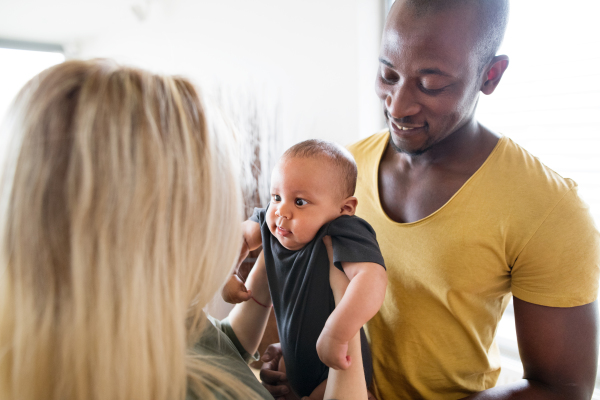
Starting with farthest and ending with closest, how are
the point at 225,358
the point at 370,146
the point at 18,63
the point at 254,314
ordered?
the point at 18,63 < the point at 370,146 < the point at 254,314 < the point at 225,358

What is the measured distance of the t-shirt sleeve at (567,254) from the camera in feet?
3.12

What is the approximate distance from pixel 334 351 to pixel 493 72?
0.83 metres

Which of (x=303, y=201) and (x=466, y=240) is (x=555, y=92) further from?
(x=303, y=201)

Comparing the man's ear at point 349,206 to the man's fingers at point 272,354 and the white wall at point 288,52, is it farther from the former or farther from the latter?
the white wall at point 288,52

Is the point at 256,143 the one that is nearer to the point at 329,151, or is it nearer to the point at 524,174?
the point at 329,151

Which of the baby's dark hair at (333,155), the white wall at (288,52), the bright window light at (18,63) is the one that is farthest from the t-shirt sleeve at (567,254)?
the bright window light at (18,63)

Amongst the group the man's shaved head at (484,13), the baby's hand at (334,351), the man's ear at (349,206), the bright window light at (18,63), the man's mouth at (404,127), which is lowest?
the baby's hand at (334,351)

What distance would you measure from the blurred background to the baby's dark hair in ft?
1.09

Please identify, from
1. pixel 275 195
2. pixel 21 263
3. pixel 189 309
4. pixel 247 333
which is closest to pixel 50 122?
pixel 21 263

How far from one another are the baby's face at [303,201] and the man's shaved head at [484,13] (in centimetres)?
45

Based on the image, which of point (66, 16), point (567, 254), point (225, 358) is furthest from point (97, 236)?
point (66, 16)

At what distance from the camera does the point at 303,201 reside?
40.9 inches

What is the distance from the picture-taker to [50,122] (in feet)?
1.92

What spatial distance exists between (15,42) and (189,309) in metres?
4.40
